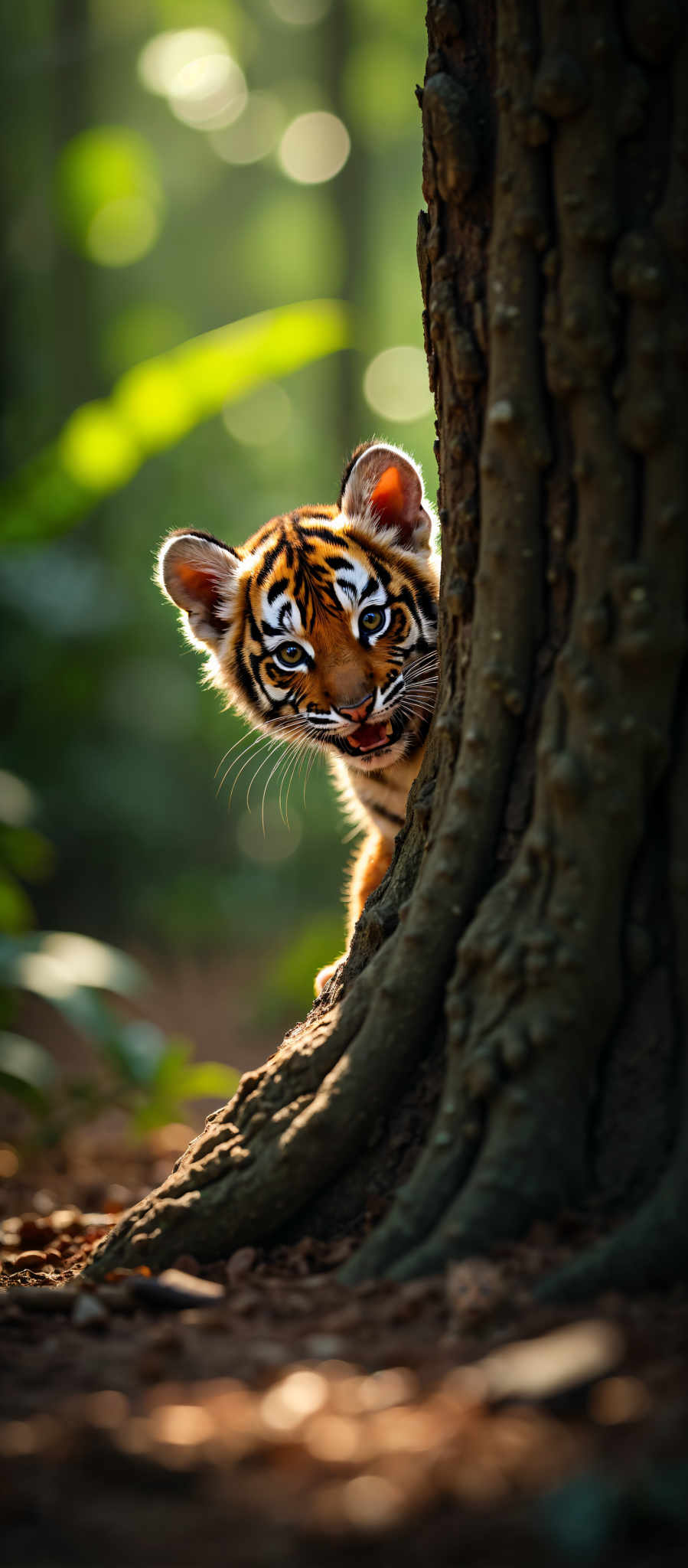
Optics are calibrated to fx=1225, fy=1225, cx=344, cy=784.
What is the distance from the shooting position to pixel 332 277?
15.7m

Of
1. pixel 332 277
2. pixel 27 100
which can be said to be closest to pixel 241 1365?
pixel 27 100

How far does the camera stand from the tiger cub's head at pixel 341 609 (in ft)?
12.8

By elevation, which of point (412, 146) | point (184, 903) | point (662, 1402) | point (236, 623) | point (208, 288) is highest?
point (208, 288)

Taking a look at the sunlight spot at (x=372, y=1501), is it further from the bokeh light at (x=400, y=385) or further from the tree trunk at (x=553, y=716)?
the bokeh light at (x=400, y=385)

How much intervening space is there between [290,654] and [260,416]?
48.3 ft

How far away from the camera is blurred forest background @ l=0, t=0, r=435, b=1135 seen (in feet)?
35.6

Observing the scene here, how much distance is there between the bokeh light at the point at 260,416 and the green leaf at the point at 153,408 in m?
11.7

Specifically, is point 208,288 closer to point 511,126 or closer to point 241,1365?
point 511,126

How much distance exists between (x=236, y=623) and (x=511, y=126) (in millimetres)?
2352

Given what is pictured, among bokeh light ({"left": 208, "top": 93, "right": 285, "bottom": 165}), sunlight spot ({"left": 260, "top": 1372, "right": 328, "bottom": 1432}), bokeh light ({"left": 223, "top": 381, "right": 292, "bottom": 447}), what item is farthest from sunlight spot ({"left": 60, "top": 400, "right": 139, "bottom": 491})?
bokeh light ({"left": 208, "top": 93, "right": 285, "bottom": 165})

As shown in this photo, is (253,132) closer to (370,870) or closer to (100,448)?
(100,448)

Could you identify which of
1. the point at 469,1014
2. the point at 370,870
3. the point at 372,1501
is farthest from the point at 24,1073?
the point at 372,1501

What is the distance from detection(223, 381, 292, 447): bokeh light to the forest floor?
53.6 feet

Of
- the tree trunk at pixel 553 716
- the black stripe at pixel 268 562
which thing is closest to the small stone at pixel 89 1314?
the tree trunk at pixel 553 716
